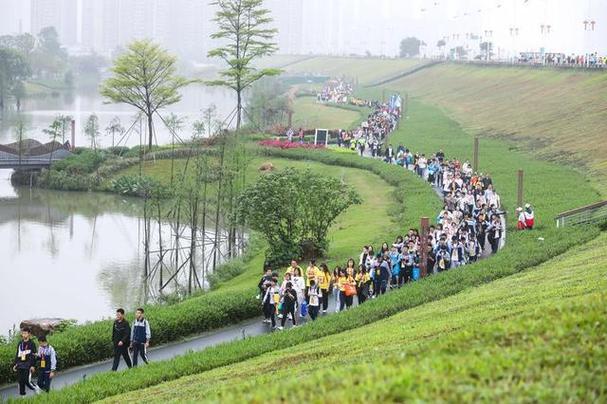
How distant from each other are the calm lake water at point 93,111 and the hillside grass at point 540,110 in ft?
69.9

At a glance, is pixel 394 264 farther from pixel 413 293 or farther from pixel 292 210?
pixel 292 210

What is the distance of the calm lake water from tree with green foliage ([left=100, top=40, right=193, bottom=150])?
970 centimetres

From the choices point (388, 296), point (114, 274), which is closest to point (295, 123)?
point (114, 274)

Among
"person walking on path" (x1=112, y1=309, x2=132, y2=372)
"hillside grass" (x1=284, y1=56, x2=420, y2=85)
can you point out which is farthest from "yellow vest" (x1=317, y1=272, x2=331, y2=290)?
"hillside grass" (x1=284, y1=56, x2=420, y2=85)

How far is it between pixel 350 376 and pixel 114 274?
24.6 m

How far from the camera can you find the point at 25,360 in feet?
55.2

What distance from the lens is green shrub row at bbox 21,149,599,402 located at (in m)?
16.7

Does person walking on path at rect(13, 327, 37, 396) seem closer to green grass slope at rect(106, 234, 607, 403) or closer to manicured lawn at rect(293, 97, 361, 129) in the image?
green grass slope at rect(106, 234, 607, 403)

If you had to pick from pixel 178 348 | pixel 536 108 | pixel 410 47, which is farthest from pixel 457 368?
pixel 410 47

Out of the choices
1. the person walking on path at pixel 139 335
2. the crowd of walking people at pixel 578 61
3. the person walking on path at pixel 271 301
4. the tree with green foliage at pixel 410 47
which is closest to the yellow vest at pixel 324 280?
the person walking on path at pixel 271 301

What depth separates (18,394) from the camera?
17.5 metres

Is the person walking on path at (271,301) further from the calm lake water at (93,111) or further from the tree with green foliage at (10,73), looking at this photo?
the tree with green foliage at (10,73)

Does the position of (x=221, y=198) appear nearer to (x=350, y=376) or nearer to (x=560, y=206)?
(x=560, y=206)

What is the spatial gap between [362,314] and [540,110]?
45077mm
